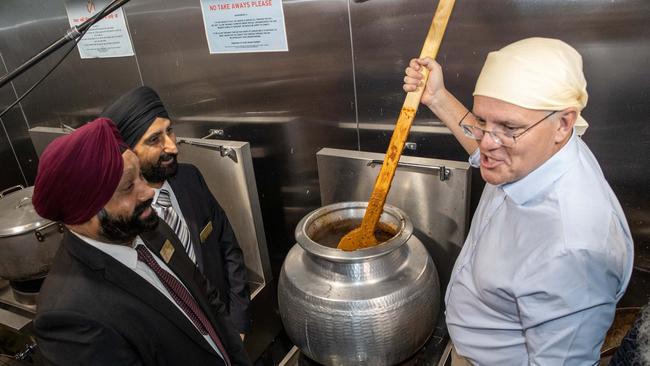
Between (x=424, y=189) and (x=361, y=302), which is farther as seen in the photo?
(x=424, y=189)

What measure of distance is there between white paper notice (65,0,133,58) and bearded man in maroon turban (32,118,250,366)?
1.25 metres

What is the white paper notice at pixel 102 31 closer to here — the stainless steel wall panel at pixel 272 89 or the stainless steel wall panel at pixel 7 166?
the stainless steel wall panel at pixel 272 89

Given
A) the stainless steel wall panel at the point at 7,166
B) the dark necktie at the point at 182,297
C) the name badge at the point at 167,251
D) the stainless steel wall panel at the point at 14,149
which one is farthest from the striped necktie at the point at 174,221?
the stainless steel wall panel at the point at 7,166

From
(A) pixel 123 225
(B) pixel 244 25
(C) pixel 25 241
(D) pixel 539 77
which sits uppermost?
(B) pixel 244 25

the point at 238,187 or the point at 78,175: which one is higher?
the point at 78,175

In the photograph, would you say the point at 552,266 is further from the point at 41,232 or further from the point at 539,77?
the point at 41,232

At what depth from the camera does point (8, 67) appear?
252cm

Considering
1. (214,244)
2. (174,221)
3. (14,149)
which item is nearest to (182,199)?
(174,221)

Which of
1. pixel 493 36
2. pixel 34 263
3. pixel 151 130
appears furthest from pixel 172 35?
pixel 493 36

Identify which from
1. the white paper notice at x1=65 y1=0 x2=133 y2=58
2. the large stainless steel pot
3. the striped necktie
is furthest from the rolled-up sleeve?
the white paper notice at x1=65 y1=0 x2=133 y2=58

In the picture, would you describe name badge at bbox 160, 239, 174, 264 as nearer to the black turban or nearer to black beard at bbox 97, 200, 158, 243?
black beard at bbox 97, 200, 158, 243

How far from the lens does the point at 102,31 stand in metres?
2.05

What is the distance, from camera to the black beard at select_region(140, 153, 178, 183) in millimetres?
1373

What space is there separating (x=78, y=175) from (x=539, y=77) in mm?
901
